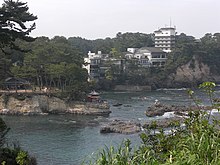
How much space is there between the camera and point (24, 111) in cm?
3244

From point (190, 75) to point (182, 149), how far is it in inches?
2147

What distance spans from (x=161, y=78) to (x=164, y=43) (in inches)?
470

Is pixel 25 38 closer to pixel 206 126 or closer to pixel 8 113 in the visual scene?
pixel 206 126

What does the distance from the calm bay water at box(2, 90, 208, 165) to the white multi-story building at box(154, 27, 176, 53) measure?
30.1 m

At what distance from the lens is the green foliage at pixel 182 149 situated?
4.56 meters

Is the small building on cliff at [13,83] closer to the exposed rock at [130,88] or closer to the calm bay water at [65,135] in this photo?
the calm bay water at [65,135]

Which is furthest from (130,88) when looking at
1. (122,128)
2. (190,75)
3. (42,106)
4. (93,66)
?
(122,128)

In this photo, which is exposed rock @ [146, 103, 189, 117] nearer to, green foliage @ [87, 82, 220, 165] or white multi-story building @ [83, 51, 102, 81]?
white multi-story building @ [83, 51, 102, 81]

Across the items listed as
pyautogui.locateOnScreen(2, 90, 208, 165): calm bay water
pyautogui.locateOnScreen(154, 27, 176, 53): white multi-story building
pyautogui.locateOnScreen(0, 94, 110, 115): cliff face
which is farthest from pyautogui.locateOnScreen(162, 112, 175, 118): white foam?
pyautogui.locateOnScreen(154, 27, 176, 53): white multi-story building

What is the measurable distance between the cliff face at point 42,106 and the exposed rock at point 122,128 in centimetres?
590

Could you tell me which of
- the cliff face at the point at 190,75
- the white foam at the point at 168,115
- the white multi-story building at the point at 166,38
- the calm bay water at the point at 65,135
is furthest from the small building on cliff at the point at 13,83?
the white multi-story building at the point at 166,38

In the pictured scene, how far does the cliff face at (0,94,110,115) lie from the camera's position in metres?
32.6

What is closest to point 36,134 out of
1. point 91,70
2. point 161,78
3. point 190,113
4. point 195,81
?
point 190,113

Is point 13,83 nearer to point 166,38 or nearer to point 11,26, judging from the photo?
point 11,26
